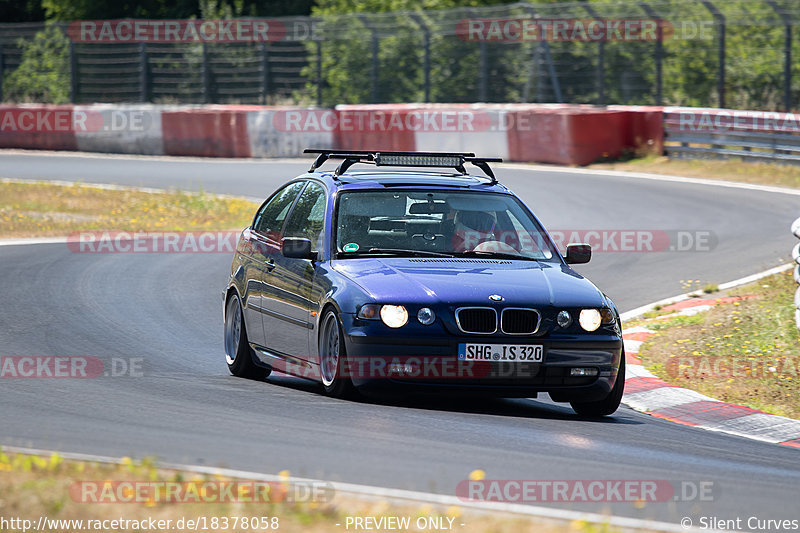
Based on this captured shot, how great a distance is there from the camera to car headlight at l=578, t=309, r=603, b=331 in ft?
27.2

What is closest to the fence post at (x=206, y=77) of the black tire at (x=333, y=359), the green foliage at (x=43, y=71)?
the green foliage at (x=43, y=71)

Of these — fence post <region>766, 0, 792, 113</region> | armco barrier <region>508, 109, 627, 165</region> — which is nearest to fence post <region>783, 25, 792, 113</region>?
fence post <region>766, 0, 792, 113</region>

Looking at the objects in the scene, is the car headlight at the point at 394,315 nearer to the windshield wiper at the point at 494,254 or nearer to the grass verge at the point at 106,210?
the windshield wiper at the point at 494,254

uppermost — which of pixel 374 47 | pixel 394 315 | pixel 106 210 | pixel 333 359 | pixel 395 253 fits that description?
pixel 374 47

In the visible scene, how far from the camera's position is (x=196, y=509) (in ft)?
16.8

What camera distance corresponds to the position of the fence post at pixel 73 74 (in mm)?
38562

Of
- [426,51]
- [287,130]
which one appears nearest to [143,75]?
[287,130]

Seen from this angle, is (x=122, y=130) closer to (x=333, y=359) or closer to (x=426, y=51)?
(x=426, y=51)

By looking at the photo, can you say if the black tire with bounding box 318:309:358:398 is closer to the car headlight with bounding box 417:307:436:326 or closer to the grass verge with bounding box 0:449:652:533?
the car headlight with bounding box 417:307:436:326

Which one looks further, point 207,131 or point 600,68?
point 207,131

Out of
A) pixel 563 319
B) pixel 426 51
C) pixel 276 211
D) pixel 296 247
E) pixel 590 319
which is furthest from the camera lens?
pixel 426 51

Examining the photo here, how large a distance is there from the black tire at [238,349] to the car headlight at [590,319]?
2.60 metres

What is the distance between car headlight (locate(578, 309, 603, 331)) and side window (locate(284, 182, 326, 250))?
1873 millimetres

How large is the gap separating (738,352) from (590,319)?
120 inches
